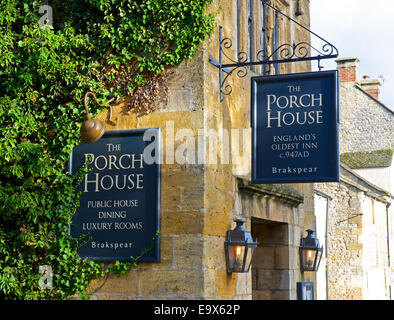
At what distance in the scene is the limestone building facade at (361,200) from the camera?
18562mm

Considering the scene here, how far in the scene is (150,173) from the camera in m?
6.70

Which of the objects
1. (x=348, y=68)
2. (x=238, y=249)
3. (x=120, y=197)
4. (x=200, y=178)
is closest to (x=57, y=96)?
(x=120, y=197)

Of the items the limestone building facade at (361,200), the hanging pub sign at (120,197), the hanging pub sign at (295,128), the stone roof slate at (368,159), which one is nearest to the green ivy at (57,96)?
the hanging pub sign at (120,197)

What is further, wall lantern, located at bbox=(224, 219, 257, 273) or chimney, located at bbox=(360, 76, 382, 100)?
chimney, located at bbox=(360, 76, 382, 100)

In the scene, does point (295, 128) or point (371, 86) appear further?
point (371, 86)

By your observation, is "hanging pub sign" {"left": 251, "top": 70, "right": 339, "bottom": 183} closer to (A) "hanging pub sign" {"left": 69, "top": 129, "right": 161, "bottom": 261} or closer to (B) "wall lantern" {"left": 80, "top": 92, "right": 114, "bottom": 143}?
(A) "hanging pub sign" {"left": 69, "top": 129, "right": 161, "bottom": 261}

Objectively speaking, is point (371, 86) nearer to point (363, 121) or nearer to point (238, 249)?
point (363, 121)

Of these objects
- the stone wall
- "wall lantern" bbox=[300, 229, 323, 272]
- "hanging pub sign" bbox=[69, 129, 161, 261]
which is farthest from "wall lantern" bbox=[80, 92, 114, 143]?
the stone wall

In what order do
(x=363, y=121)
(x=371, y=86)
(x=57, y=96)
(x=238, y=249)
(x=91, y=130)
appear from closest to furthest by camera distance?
1. (x=91, y=130)
2. (x=238, y=249)
3. (x=57, y=96)
4. (x=363, y=121)
5. (x=371, y=86)

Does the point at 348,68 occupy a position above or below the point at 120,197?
above

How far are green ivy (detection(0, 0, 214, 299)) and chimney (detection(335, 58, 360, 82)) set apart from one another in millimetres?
18105

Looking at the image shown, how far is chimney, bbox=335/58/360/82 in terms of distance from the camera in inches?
948

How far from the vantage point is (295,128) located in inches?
268

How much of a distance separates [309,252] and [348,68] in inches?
656
